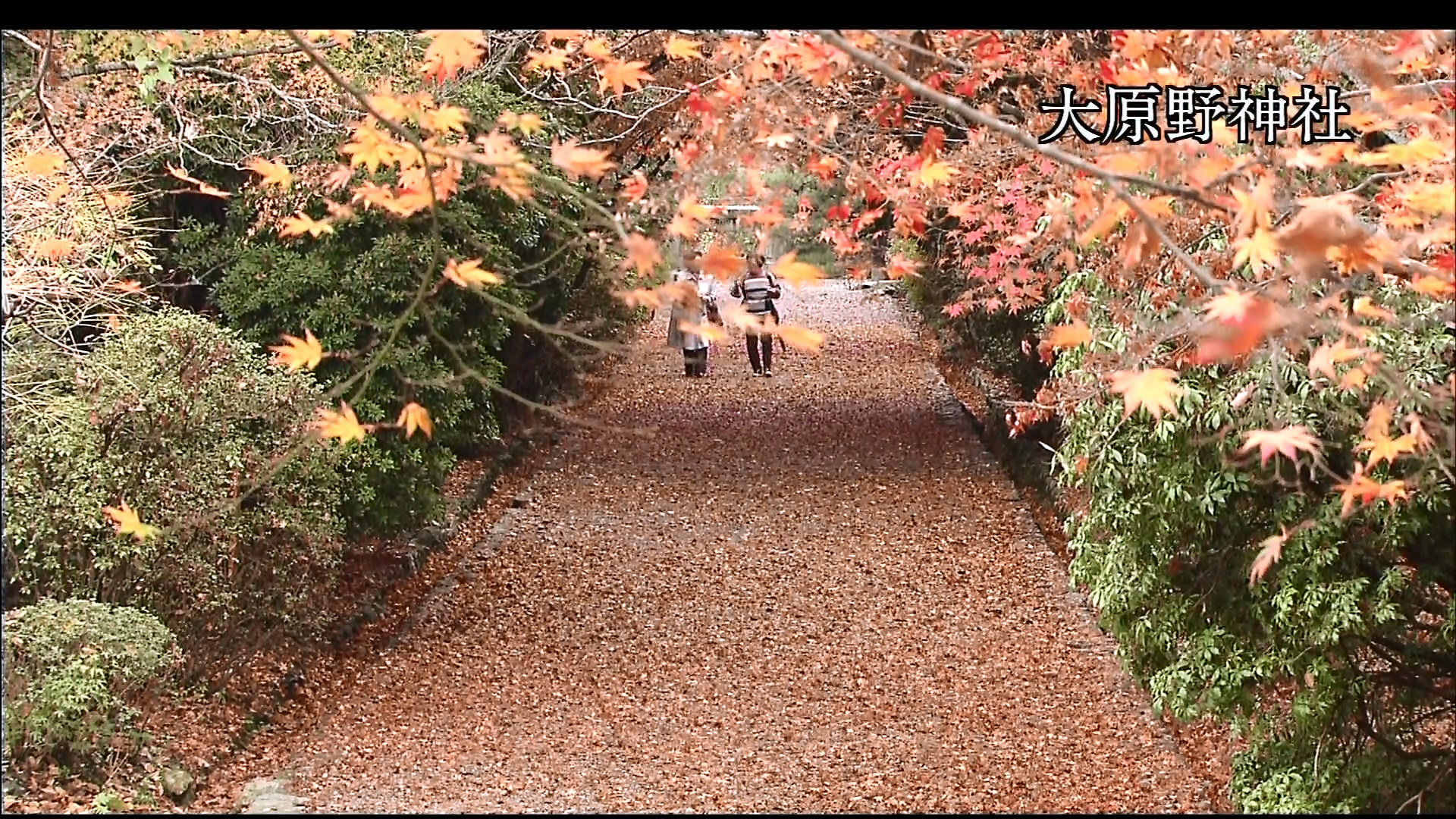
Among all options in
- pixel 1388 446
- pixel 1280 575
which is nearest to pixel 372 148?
pixel 1388 446

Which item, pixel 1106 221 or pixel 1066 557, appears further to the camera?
pixel 1066 557

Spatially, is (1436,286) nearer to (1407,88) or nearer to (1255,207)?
(1407,88)

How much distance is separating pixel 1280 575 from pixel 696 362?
43.5 ft

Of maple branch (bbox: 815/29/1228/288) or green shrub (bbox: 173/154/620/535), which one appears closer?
maple branch (bbox: 815/29/1228/288)

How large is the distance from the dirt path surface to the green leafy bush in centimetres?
108

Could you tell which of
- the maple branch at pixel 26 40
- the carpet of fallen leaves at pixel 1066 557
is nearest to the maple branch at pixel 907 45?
the carpet of fallen leaves at pixel 1066 557

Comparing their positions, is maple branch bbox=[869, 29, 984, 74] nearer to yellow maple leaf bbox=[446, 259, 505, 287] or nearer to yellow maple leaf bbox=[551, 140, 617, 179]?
yellow maple leaf bbox=[551, 140, 617, 179]

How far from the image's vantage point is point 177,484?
613 centimetres

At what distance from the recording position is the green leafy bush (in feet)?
14.3

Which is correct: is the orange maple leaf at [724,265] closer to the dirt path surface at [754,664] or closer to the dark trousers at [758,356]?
the dirt path surface at [754,664]

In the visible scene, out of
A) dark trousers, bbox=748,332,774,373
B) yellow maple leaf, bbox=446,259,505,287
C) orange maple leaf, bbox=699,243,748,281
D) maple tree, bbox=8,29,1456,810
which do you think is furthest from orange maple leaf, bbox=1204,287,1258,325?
dark trousers, bbox=748,332,774,373

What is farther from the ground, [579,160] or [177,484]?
[579,160]

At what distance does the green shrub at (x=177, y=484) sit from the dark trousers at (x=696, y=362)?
10.7 m

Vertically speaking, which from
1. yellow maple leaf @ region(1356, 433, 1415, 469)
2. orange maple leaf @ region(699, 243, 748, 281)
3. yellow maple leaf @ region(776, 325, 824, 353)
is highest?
orange maple leaf @ region(699, 243, 748, 281)
